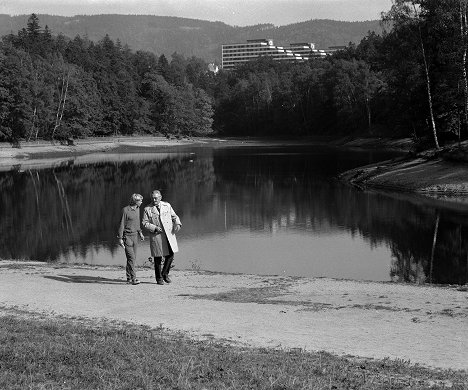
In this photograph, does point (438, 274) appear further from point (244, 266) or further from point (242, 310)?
point (242, 310)

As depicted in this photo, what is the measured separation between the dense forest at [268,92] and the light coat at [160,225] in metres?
36.7

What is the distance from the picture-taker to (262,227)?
34156 millimetres

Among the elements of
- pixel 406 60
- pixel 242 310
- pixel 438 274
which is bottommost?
pixel 438 274

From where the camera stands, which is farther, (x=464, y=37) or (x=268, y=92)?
(x=268, y=92)

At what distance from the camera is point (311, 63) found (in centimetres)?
19325

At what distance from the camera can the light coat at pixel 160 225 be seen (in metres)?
17.3

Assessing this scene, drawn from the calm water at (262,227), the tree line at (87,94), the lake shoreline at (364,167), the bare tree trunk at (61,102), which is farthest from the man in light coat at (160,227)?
the bare tree trunk at (61,102)

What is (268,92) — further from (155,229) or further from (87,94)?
(155,229)

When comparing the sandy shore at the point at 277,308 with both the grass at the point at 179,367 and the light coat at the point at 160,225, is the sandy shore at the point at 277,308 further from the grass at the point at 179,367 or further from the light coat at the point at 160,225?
the light coat at the point at 160,225

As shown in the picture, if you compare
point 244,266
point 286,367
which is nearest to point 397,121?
point 244,266

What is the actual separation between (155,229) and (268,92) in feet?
546

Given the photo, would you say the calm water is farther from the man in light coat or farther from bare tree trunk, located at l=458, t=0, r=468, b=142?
bare tree trunk, located at l=458, t=0, r=468, b=142

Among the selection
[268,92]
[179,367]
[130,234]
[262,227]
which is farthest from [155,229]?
[268,92]

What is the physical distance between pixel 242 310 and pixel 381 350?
4040 millimetres
